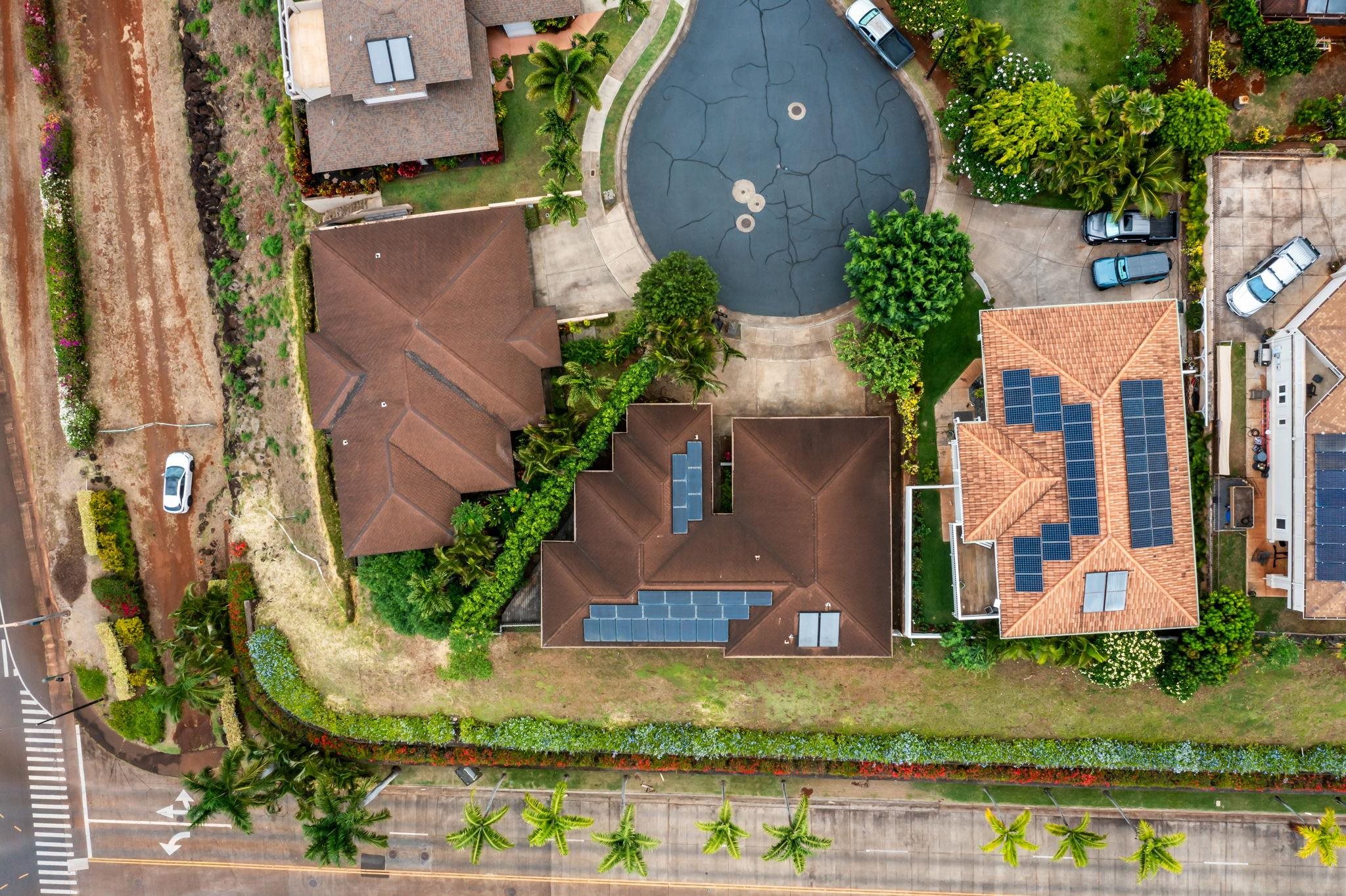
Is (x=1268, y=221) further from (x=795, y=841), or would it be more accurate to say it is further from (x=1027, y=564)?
(x=795, y=841)

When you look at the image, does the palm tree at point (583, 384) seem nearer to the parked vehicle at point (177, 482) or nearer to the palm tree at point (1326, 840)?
the parked vehicle at point (177, 482)

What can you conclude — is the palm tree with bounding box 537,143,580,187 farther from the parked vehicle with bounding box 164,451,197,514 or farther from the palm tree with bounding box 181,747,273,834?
the palm tree with bounding box 181,747,273,834

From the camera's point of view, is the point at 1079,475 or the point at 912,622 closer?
the point at 1079,475

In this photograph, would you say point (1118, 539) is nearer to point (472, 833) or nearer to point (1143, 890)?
point (1143, 890)

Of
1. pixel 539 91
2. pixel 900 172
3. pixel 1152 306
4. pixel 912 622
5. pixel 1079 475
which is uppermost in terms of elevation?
pixel 539 91

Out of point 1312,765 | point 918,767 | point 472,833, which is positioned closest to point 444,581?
point 472,833

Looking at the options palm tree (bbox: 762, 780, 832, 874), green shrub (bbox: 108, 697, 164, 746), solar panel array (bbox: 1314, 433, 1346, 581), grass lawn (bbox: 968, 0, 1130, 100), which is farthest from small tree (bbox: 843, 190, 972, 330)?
green shrub (bbox: 108, 697, 164, 746)

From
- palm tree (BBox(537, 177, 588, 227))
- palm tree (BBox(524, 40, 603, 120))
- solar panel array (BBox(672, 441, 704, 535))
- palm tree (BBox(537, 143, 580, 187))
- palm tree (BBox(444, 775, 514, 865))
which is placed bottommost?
palm tree (BBox(444, 775, 514, 865))
